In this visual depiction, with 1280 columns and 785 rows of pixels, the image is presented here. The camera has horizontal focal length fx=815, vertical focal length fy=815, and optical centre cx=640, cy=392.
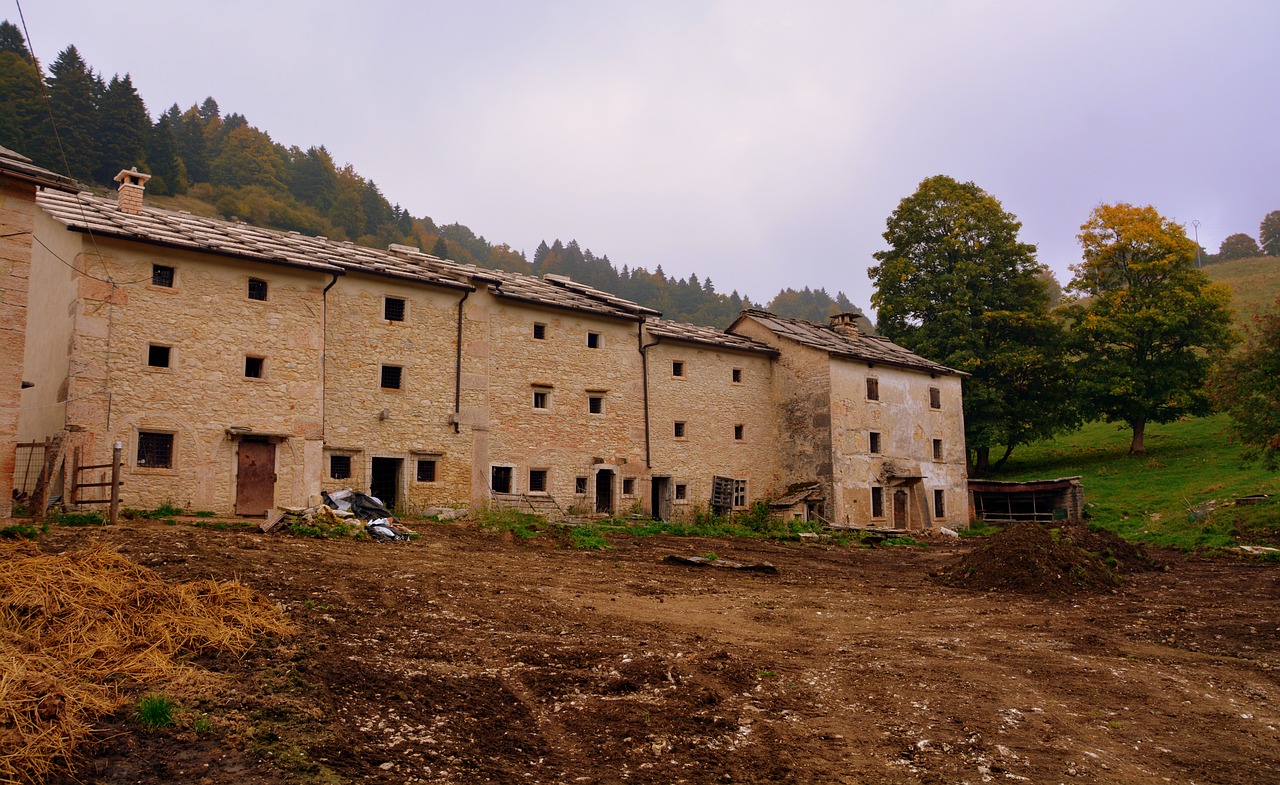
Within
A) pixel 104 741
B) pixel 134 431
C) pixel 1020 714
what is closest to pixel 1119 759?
pixel 1020 714

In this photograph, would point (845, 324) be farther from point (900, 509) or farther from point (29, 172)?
point (29, 172)

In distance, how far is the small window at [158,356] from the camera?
60.7 ft

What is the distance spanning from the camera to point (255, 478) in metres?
19.3

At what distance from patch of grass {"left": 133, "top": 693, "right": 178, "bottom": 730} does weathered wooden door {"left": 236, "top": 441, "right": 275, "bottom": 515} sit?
547 inches

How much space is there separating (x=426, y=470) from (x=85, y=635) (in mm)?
15629

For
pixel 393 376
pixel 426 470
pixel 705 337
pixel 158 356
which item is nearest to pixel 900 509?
pixel 705 337

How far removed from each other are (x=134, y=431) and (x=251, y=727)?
14341mm

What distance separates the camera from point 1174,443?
3719cm

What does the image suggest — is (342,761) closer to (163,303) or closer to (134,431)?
(134,431)

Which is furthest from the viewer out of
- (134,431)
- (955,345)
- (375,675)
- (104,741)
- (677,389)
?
(955,345)

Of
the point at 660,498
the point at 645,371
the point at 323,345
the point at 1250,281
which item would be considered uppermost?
the point at 1250,281

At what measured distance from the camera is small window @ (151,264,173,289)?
1875 centimetres

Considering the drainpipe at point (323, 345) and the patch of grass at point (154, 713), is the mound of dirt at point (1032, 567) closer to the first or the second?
the patch of grass at point (154, 713)

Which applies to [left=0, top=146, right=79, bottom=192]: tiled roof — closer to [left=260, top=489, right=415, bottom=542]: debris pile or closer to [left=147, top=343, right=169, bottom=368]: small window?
[left=147, top=343, right=169, bottom=368]: small window
